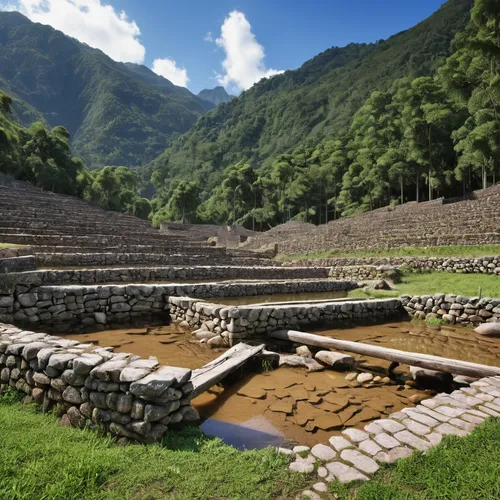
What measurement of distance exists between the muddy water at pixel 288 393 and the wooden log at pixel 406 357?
0.99ft

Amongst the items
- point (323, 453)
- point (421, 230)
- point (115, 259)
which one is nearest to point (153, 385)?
point (323, 453)

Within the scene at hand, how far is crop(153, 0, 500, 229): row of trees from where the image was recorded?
31.7 meters

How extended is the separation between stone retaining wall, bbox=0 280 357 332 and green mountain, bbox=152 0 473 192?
290 feet

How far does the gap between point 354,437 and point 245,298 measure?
8.24 metres

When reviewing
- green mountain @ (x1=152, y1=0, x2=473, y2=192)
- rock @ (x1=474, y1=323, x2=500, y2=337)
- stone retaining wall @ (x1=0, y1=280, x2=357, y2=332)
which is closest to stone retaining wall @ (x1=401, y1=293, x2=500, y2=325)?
rock @ (x1=474, y1=323, x2=500, y2=337)

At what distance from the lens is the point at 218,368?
4.98m

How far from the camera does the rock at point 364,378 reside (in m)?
5.38

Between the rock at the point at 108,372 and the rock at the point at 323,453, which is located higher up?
the rock at the point at 108,372

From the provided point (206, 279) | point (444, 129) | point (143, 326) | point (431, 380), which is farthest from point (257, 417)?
point (444, 129)

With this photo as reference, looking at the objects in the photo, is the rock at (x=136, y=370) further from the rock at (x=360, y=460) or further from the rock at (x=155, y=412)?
the rock at (x=360, y=460)

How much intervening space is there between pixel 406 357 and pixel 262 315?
307 centimetres

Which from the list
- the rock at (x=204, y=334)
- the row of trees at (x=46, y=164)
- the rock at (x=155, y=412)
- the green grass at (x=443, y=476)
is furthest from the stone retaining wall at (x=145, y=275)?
the row of trees at (x=46, y=164)

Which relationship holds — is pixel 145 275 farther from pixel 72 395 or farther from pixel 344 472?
pixel 344 472

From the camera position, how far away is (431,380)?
17.6 ft
